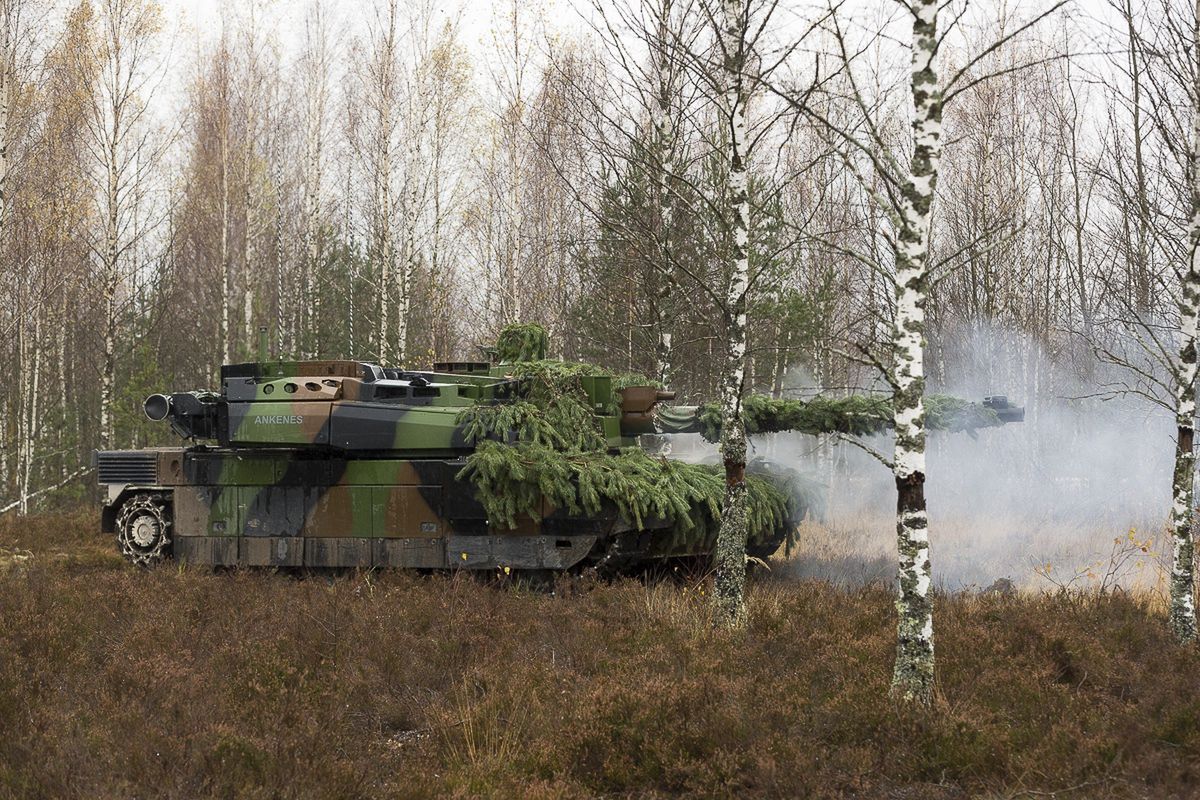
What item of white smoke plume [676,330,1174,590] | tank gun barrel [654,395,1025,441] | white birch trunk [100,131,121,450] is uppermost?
white birch trunk [100,131,121,450]

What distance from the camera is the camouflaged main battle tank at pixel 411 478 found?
11.0 meters

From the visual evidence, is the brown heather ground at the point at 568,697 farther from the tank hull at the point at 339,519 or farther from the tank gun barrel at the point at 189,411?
the tank gun barrel at the point at 189,411

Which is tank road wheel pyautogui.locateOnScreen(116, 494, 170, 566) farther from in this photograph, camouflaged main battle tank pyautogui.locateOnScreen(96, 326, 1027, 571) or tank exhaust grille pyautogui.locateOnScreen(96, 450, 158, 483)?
tank exhaust grille pyautogui.locateOnScreen(96, 450, 158, 483)

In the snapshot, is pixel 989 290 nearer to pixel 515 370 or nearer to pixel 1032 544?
pixel 1032 544

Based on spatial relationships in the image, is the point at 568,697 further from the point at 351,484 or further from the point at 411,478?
the point at 351,484

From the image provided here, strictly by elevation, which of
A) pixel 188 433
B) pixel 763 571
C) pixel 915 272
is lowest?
pixel 763 571

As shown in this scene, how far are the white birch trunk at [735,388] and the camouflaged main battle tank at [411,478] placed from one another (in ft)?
6.66

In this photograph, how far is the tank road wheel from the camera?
1245 cm

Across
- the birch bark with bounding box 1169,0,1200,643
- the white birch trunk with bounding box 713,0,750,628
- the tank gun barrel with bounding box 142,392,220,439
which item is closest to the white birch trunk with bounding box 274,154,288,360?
the tank gun barrel with bounding box 142,392,220,439

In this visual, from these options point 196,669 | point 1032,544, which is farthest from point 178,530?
point 1032,544

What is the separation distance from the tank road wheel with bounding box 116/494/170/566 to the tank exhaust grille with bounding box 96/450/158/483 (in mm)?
235

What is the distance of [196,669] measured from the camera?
7652 millimetres

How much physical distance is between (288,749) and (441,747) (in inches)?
33.9

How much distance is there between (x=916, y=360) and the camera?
629 cm
